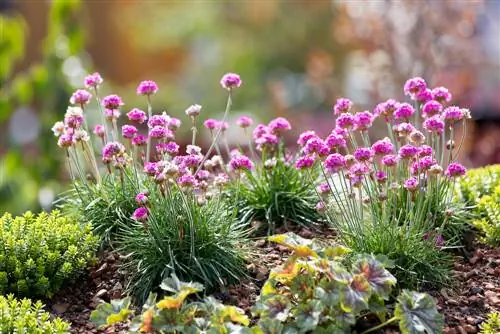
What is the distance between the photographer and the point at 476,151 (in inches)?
396

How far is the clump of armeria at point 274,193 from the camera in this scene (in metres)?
4.12

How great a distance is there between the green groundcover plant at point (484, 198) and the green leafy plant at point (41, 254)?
6.05ft

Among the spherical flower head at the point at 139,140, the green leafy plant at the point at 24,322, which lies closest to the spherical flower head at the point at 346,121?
the spherical flower head at the point at 139,140

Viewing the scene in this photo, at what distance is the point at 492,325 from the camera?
10.4 ft

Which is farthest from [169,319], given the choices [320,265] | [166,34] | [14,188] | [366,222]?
[166,34]

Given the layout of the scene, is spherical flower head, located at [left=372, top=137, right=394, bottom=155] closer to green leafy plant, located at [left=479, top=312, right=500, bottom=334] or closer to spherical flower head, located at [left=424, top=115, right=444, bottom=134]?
spherical flower head, located at [left=424, top=115, right=444, bottom=134]

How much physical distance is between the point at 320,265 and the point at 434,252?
74 cm

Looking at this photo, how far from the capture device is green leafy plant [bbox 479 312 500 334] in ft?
10.3

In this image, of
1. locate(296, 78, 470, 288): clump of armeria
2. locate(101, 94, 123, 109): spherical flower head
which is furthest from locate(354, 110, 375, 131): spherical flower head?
locate(101, 94, 123, 109): spherical flower head

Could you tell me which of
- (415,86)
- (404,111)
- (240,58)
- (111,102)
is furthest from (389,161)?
(240,58)

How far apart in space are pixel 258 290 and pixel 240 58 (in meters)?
22.7

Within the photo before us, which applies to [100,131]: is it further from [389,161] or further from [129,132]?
[389,161]

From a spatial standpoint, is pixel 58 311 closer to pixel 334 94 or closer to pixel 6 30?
Answer: pixel 6 30

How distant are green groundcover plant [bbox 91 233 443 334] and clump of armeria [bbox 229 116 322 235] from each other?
1.01 metres
